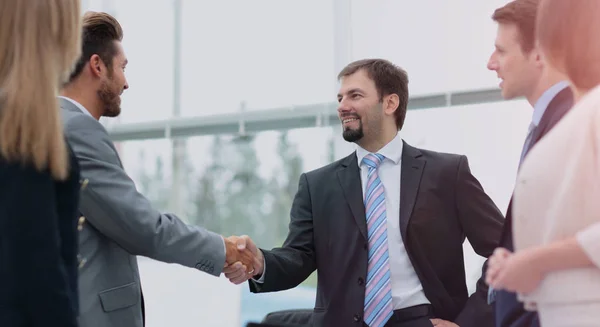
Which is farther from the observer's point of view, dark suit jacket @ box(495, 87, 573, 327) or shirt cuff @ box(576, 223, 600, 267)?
dark suit jacket @ box(495, 87, 573, 327)

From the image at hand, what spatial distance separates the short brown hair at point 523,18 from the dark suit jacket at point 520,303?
1.23 feet

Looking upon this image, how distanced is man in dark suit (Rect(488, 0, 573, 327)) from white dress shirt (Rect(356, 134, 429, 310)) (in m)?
0.59

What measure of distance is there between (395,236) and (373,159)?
34 centimetres

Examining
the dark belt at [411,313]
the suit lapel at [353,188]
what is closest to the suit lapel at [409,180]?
the suit lapel at [353,188]

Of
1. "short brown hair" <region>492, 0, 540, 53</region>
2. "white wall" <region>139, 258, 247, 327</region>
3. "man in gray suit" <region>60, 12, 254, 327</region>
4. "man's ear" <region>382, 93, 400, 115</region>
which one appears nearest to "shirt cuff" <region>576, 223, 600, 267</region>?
"short brown hair" <region>492, 0, 540, 53</region>

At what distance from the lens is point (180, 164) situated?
505 centimetres

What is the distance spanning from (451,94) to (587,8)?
238cm

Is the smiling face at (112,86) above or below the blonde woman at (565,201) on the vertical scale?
above

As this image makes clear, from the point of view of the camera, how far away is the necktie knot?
2927 millimetres

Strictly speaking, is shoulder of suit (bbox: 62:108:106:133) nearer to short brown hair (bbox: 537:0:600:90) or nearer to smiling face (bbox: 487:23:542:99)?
smiling face (bbox: 487:23:542:99)

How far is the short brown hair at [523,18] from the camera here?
2.13 metres

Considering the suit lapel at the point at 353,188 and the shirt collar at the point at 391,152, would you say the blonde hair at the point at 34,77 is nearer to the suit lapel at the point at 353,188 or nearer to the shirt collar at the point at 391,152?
the suit lapel at the point at 353,188

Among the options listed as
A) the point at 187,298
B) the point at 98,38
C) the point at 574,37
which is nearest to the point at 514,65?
the point at 574,37

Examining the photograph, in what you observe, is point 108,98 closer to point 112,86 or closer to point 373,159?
point 112,86
